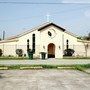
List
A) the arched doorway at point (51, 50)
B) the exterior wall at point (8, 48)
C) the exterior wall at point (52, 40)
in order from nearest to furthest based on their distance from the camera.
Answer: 1. the exterior wall at point (52, 40)
2. the exterior wall at point (8, 48)
3. the arched doorway at point (51, 50)

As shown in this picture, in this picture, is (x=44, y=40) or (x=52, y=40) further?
(x=52, y=40)

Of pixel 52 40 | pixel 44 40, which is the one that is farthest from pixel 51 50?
pixel 44 40

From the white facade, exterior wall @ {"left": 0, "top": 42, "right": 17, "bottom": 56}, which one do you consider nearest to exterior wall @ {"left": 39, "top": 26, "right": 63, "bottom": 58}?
the white facade

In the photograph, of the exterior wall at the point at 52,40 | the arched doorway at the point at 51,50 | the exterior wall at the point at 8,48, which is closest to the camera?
the exterior wall at the point at 52,40

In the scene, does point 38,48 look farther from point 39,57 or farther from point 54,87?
point 54,87

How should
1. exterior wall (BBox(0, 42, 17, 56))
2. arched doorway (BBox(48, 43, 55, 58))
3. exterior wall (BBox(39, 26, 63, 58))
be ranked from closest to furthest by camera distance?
1. exterior wall (BBox(39, 26, 63, 58))
2. exterior wall (BBox(0, 42, 17, 56))
3. arched doorway (BBox(48, 43, 55, 58))

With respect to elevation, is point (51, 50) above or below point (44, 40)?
below

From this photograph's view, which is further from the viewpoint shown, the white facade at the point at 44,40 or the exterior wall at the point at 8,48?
the exterior wall at the point at 8,48

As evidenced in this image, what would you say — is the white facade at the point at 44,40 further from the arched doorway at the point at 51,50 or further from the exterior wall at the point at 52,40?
the arched doorway at the point at 51,50

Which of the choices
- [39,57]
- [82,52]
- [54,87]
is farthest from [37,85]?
[82,52]

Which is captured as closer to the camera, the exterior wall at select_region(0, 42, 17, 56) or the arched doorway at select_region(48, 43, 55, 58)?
the exterior wall at select_region(0, 42, 17, 56)

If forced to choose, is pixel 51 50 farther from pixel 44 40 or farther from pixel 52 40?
pixel 44 40

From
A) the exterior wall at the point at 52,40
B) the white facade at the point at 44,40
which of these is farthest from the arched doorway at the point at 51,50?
the exterior wall at the point at 52,40

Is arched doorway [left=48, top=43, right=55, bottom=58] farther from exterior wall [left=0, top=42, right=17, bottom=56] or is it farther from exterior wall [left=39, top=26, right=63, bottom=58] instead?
exterior wall [left=0, top=42, right=17, bottom=56]
